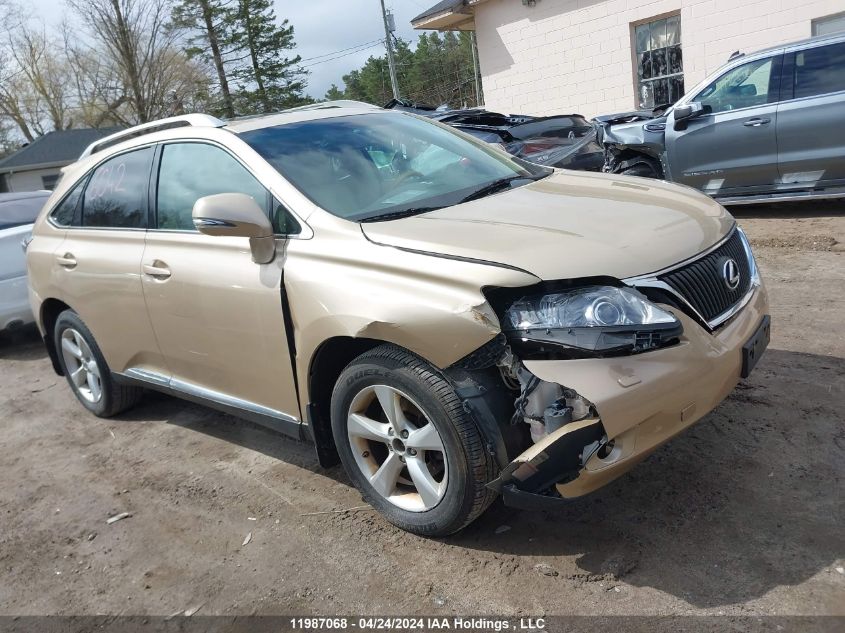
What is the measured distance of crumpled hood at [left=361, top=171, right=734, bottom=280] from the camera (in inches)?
106

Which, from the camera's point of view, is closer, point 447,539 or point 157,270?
point 447,539

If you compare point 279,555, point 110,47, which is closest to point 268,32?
point 110,47

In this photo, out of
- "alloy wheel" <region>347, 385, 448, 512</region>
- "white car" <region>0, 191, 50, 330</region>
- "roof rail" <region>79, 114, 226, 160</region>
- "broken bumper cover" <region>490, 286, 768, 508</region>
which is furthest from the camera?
"white car" <region>0, 191, 50, 330</region>

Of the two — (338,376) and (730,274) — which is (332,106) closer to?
(338,376)

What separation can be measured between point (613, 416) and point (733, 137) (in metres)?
6.62

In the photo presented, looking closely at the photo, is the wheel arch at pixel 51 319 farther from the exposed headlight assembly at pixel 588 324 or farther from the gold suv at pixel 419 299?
the exposed headlight assembly at pixel 588 324

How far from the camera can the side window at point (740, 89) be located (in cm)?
796

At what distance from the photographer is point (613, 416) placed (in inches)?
99.1

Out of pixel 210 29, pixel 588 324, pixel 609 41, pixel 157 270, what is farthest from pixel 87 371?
pixel 210 29

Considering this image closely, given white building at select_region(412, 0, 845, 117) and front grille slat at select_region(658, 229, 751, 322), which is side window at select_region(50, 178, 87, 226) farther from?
white building at select_region(412, 0, 845, 117)

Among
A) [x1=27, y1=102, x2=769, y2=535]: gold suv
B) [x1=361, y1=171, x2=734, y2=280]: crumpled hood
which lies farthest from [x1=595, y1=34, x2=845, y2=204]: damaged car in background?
[x1=361, y1=171, x2=734, y2=280]: crumpled hood

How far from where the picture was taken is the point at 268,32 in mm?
41500

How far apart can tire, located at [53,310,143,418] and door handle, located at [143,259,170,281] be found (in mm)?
1051

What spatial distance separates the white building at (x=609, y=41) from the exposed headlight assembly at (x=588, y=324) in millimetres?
10815
